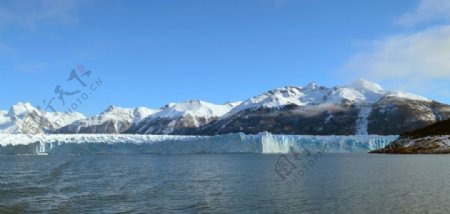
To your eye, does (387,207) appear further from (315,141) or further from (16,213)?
(315,141)

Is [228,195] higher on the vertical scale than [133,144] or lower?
lower

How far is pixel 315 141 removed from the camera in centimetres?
11912

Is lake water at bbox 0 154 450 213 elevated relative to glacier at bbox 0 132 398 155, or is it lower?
lower

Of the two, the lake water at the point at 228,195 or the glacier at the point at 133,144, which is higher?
the glacier at the point at 133,144

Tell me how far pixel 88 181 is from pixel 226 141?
66509mm

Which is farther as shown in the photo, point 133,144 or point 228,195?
point 133,144

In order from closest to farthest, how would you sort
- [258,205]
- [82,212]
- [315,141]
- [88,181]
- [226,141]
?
[82,212]
[258,205]
[88,181]
[226,141]
[315,141]

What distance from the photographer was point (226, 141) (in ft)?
361

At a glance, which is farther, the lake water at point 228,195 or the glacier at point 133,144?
the glacier at point 133,144

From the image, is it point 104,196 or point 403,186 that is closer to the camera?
point 104,196

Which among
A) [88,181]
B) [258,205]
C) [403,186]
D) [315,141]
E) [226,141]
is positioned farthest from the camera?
[315,141]

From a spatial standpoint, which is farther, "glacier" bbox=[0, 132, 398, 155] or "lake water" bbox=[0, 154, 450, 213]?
"glacier" bbox=[0, 132, 398, 155]

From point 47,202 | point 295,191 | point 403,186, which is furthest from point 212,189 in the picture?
point 403,186

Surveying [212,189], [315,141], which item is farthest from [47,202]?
[315,141]
